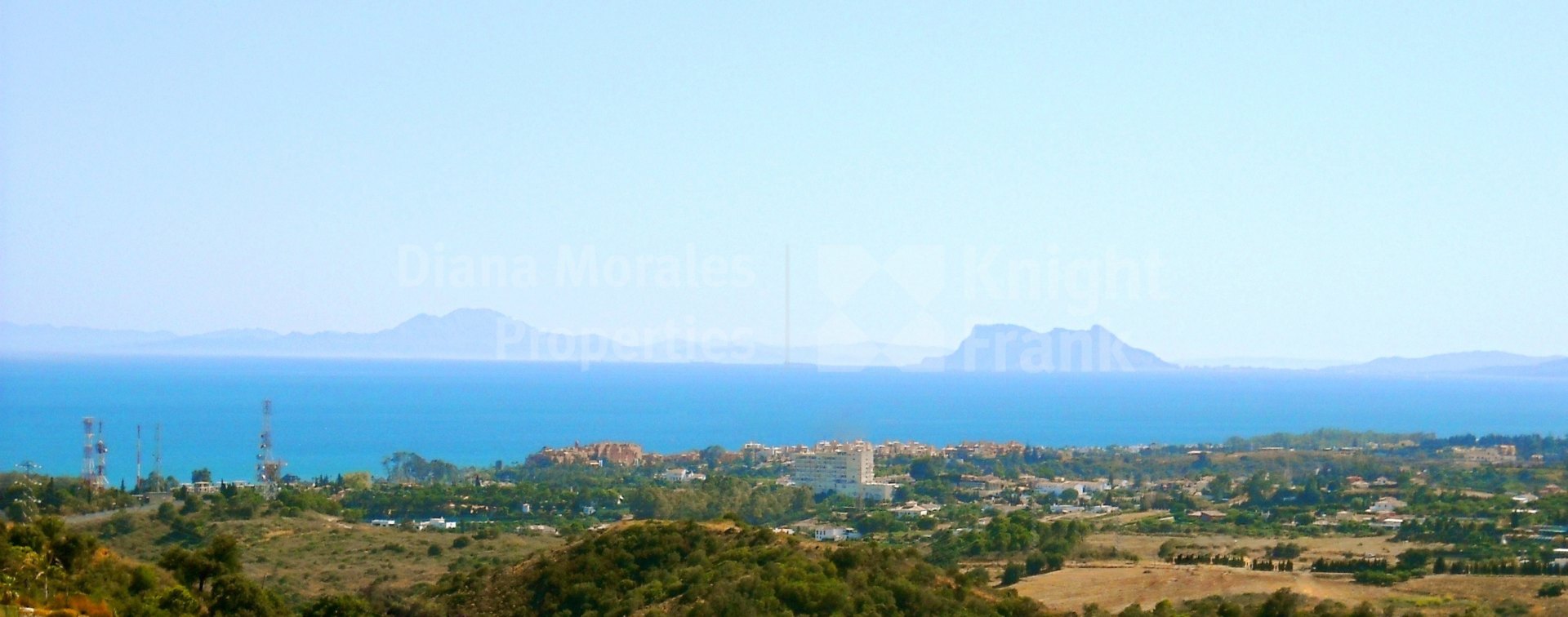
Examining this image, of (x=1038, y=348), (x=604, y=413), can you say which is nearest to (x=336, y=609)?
(x=604, y=413)

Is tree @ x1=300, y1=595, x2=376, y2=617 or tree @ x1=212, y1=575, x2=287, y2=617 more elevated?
tree @ x1=212, y1=575, x2=287, y2=617

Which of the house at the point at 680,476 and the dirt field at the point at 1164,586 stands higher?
the dirt field at the point at 1164,586

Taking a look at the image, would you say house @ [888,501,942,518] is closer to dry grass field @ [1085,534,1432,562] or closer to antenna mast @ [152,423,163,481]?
dry grass field @ [1085,534,1432,562]

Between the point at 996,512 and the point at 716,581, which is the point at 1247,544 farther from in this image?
the point at 716,581

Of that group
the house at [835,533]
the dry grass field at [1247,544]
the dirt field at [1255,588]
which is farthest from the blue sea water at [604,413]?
the dirt field at [1255,588]

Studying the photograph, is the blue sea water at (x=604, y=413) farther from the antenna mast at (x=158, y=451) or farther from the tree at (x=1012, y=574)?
the tree at (x=1012, y=574)

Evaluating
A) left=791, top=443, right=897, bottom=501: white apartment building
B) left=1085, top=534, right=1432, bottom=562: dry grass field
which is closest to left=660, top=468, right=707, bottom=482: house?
left=791, top=443, right=897, bottom=501: white apartment building
